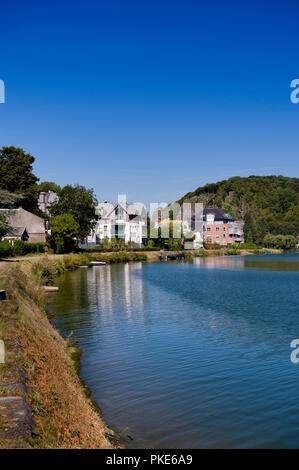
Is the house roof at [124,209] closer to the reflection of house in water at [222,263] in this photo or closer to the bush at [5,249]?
the reflection of house in water at [222,263]

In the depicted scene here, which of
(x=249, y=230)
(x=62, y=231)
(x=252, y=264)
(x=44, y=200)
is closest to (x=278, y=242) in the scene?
(x=249, y=230)

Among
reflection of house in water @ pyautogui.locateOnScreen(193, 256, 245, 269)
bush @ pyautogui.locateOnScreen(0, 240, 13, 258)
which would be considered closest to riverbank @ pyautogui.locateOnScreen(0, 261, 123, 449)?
bush @ pyautogui.locateOnScreen(0, 240, 13, 258)

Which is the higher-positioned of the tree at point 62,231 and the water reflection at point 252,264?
the tree at point 62,231

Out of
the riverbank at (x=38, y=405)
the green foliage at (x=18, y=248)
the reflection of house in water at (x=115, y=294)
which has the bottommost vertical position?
the reflection of house in water at (x=115, y=294)

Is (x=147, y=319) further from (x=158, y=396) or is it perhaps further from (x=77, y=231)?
(x=77, y=231)

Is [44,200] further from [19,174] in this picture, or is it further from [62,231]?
[62,231]

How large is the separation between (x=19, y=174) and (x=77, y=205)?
13.6m

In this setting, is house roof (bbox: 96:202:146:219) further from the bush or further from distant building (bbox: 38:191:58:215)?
the bush

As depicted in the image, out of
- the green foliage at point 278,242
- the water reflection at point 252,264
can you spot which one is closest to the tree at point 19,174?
the water reflection at point 252,264

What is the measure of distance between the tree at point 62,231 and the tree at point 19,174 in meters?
7.94

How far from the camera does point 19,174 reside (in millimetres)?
80500

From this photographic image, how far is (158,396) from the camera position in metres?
12.4

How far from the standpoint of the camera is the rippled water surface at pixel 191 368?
33.5 ft
